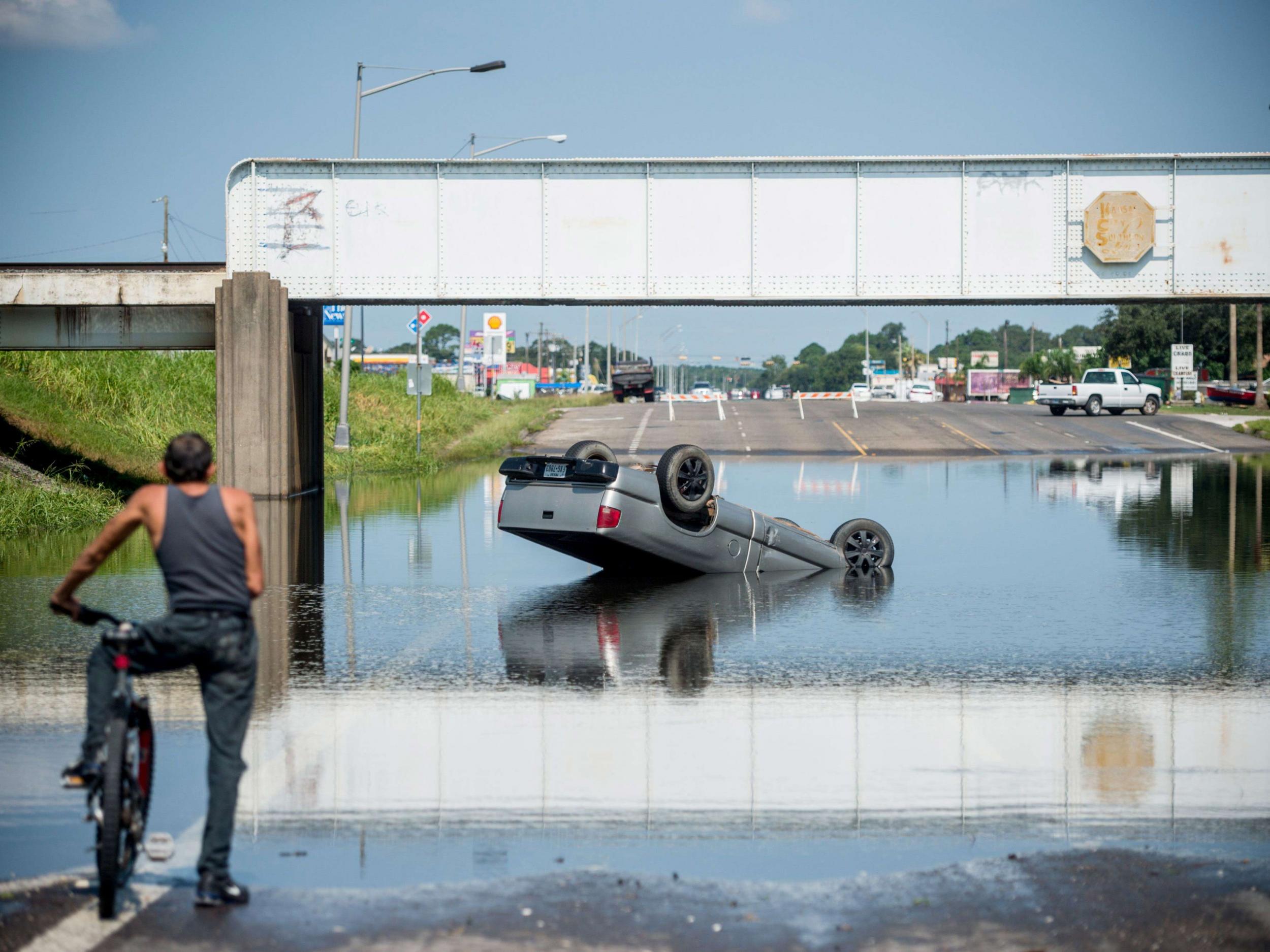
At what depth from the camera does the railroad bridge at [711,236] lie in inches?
1120

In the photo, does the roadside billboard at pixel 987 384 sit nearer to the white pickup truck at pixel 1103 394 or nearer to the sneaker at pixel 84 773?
the white pickup truck at pixel 1103 394

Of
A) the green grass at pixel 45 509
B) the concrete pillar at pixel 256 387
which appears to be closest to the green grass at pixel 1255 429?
the concrete pillar at pixel 256 387

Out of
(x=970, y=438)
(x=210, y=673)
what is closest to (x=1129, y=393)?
(x=970, y=438)

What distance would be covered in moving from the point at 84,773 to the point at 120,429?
99.5 ft

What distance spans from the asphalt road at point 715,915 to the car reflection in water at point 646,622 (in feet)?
12.5

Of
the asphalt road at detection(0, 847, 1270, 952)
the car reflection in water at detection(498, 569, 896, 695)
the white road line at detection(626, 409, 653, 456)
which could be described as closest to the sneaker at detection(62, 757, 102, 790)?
the asphalt road at detection(0, 847, 1270, 952)

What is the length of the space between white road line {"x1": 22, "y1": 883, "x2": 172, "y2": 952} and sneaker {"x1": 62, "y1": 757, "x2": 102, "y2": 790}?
42 centimetres

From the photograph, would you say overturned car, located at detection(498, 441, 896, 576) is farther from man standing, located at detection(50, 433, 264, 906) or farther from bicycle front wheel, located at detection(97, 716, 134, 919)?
bicycle front wheel, located at detection(97, 716, 134, 919)

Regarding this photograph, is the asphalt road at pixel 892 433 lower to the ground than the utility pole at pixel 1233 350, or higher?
lower

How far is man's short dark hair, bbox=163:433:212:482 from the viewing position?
5645mm

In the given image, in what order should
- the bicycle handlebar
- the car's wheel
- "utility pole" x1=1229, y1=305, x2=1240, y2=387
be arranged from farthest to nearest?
"utility pole" x1=1229, y1=305, x2=1240, y2=387
the car's wheel
the bicycle handlebar

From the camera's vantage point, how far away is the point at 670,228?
29203 millimetres

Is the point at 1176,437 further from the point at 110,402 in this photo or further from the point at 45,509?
the point at 45,509

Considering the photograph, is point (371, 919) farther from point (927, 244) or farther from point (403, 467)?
point (403, 467)
